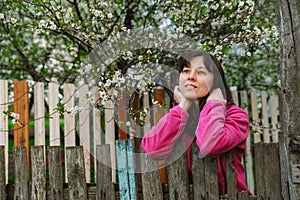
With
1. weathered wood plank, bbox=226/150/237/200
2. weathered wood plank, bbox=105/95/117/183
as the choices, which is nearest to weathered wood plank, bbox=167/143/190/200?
weathered wood plank, bbox=226/150/237/200

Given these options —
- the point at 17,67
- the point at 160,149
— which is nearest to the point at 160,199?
the point at 160,149

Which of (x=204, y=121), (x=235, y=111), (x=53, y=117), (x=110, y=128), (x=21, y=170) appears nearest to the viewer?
(x=204, y=121)

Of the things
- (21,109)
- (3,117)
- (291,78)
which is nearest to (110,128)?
(21,109)

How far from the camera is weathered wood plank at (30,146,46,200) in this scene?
9.34 feet

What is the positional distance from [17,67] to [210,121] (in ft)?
12.9

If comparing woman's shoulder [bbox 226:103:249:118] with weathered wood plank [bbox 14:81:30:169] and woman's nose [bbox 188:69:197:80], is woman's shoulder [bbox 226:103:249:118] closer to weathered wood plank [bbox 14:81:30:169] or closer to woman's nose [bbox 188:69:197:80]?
woman's nose [bbox 188:69:197:80]

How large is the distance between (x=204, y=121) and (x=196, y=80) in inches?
15.0

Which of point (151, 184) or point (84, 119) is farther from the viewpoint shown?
point (84, 119)

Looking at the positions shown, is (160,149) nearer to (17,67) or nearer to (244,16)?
(244,16)

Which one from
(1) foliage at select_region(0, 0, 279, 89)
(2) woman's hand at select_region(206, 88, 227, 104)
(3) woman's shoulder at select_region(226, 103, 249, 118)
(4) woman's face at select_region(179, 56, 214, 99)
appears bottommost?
(3) woman's shoulder at select_region(226, 103, 249, 118)

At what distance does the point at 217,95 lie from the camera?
8.98 ft

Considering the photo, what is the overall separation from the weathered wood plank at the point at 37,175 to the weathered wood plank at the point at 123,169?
0.54 meters

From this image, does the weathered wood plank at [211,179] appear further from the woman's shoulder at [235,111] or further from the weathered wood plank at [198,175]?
the woman's shoulder at [235,111]

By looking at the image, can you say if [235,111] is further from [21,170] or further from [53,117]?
[53,117]
